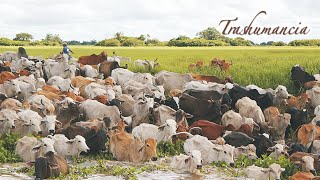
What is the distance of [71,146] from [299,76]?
28.9 ft

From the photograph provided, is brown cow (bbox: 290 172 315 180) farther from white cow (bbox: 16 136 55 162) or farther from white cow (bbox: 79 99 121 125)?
white cow (bbox: 79 99 121 125)

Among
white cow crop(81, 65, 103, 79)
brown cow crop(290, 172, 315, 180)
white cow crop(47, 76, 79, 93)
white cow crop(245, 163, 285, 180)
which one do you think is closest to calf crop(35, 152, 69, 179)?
white cow crop(245, 163, 285, 180)

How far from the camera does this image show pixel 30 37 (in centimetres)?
4850

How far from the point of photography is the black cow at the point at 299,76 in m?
17.4

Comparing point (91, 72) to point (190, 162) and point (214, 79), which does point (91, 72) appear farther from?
point (190, 162)

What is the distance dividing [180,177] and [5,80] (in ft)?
25.8

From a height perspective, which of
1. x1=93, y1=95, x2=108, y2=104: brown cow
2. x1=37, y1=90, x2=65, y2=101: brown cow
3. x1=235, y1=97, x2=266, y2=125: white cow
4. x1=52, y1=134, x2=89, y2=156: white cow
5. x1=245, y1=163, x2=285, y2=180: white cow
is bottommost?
x1=52, y1=134, x2=89, y2=156: white cow

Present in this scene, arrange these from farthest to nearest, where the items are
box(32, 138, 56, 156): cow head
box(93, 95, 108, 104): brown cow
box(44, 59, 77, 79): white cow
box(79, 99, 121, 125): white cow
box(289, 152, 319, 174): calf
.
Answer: box(44, 59, 77, 79): white cow → box(93, 95, 108, 104): brown cow → box(79, 99, 121, 125): white cow → box(32, 138, 56, 156): cow head → box(289, 152, 319, 174): calf

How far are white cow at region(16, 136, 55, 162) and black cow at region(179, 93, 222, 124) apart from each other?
14.3 ft

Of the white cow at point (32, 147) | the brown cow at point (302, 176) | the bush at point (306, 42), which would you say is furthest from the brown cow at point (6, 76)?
the bush at point (306, 42)

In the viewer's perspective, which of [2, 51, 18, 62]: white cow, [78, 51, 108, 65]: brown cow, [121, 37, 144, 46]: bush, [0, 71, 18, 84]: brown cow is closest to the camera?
[0, 71, 18, 84]: brown cow

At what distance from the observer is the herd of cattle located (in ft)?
35.6

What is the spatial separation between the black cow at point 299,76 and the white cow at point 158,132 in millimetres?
6628

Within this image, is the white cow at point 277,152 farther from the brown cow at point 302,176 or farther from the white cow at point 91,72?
the white cow at point 91,72
